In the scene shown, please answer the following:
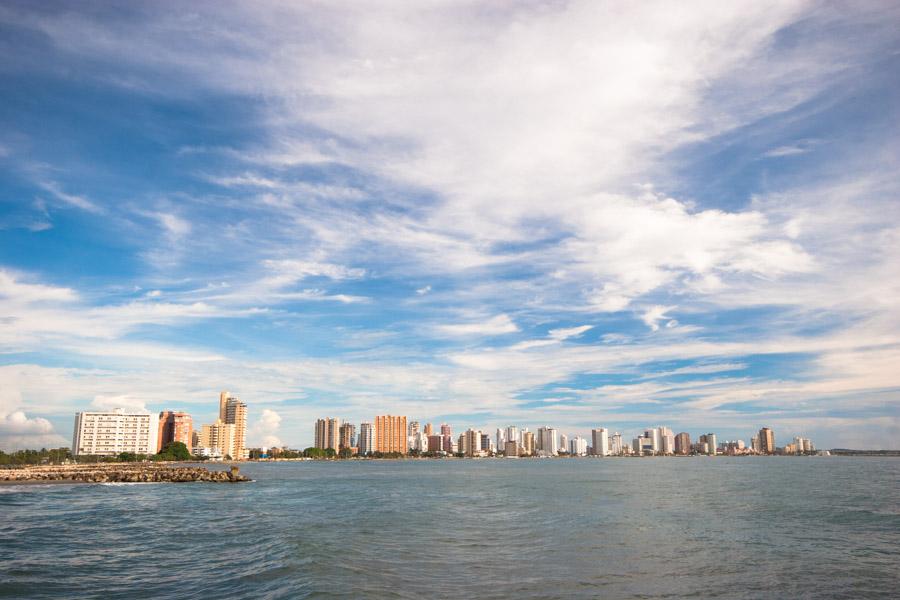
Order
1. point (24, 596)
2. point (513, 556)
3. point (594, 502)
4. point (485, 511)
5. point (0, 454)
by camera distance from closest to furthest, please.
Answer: point (24, 596)
point (513, 556)
point (485, 511)
point (594, 502)
point (0, 454)

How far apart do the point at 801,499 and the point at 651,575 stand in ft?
151

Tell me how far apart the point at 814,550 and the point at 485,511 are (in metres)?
27.2

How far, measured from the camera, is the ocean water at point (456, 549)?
22.5m

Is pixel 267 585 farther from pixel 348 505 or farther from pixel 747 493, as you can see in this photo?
pixel 747 493

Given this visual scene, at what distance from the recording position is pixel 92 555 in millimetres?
29766

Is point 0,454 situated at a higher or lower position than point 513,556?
lower

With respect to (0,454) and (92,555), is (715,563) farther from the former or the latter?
(0,454)

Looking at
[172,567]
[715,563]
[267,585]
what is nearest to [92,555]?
[172,567]

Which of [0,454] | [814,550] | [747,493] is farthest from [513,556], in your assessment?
[0,454]

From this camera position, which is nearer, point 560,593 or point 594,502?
point 560,593

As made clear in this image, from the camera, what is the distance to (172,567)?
27.0 meters

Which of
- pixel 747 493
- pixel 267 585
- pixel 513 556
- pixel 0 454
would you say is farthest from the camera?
pixel 0 454

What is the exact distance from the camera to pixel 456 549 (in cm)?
3109

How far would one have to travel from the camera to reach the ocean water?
22500 mm
